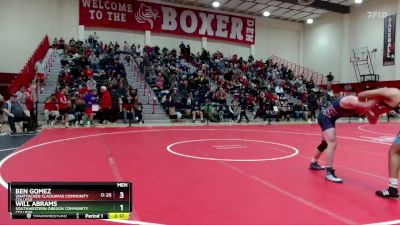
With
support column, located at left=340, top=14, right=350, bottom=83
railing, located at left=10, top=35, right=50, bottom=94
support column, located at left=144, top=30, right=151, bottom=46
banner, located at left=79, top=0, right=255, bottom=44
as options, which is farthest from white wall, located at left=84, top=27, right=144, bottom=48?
support column, located at left=340, top=14, right=350, bottom=83

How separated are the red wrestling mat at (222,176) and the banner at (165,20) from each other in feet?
56.9

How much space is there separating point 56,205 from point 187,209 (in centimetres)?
154

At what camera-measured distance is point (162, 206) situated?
3904mm

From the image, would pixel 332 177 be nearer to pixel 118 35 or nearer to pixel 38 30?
pixel 118 35

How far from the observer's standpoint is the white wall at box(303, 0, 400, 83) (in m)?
24.7

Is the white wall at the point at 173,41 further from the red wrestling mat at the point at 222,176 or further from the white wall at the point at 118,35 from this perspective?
the red wrestling mat at the point at 222,176

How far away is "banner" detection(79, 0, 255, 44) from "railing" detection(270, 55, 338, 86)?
3222 millimetres

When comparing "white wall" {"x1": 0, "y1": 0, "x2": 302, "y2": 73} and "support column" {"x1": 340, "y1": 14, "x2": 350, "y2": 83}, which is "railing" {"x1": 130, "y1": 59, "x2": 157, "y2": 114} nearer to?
"white wall" {"x1": 0, "y1": 0, "x2": 302, "y2": 73}

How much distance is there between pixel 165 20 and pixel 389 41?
16134 mm

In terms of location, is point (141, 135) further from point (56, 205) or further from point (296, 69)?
point (296, 69)

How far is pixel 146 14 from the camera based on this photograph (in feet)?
85.5

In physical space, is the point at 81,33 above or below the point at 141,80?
above

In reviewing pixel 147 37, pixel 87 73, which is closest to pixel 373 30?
pixel 147 37

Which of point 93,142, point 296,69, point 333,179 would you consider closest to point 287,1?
point 296,69
